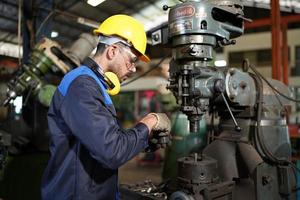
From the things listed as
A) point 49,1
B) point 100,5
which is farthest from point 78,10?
point 100,5

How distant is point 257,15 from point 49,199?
19.2ft

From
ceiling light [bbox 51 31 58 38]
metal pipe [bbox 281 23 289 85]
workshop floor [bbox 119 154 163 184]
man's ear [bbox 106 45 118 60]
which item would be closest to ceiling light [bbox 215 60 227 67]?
metal pipe [bbox 281 23 289 85]

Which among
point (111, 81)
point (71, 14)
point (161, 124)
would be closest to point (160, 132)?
point (161, 124)

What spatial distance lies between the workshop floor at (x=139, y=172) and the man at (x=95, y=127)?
279 centimetres

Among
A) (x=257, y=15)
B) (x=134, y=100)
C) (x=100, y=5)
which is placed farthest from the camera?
(x=134, y=100)

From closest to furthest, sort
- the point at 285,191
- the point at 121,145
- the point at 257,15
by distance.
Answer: the point at 121,145 < the point at 285,191 < the point at 257,15

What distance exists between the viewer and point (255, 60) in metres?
8.16

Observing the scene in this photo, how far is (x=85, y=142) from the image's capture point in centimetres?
84

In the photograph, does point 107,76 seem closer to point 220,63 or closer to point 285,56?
point 220,63

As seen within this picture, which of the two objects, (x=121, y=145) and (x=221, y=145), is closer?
(x=121, y=145)

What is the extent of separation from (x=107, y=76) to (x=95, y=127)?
24 centimetres

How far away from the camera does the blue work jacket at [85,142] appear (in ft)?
2.76

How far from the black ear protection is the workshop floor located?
277 centimetres

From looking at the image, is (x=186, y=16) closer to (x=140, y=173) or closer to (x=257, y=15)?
(x=140, y=173)
